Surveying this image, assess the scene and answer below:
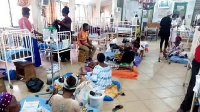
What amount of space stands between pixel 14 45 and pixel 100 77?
75.4 inches

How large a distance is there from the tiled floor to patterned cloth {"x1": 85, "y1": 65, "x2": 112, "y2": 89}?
0.32 m

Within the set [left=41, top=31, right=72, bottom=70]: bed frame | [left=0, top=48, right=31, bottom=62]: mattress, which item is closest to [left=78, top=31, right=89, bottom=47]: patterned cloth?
[left=41, top=31, right=72, bottom=70]: bed frame

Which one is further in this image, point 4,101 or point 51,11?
point 51,11

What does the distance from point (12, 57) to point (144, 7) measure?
7.98 metres

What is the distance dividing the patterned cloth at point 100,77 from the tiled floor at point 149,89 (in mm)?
319

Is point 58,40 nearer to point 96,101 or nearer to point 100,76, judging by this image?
point 100,76

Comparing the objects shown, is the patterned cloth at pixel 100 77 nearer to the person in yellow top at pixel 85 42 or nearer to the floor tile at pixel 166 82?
the floor tile at pixel 166 82

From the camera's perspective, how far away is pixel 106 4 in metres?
10.2

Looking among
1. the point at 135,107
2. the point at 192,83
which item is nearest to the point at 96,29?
the point at 135,107

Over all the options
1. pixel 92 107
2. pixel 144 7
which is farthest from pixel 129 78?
pixel 144 7

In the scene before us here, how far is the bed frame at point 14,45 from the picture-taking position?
111 inches

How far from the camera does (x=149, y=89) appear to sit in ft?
10.2

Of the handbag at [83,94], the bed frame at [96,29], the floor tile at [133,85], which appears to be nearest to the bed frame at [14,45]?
the handbag at [83,94]

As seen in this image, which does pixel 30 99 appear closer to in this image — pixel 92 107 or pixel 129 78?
pixel 92 107
